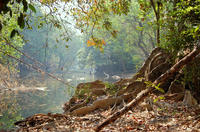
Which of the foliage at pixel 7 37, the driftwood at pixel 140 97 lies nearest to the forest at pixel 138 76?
the driftwood at pixel 140 97

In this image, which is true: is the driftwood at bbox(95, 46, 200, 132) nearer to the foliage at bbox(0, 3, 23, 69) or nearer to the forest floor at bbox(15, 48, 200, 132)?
the forest floor at bbox(15, 48, 200, 132)

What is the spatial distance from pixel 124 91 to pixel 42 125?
366 centimetres

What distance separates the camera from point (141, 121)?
4648mm

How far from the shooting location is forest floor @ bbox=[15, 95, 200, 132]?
156 inches

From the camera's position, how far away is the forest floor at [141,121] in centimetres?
396

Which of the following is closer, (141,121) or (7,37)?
(141,121)

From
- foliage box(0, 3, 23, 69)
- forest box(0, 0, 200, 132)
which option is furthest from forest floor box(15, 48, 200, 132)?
foliage box(0, 3, 23, 69)

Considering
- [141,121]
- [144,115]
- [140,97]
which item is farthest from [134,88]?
[140,97]

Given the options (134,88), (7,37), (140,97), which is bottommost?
(134,88)

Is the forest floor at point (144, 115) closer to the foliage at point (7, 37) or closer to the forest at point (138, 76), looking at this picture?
the forest at point (138, 76)

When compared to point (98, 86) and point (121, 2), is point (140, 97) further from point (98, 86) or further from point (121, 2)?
point (98, 86)

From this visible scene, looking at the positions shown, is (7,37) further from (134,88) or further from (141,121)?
(141,121)

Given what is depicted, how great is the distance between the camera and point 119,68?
4731 centimetres

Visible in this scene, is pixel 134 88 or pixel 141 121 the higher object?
pixel 134 88
